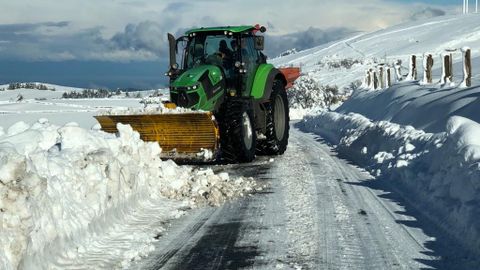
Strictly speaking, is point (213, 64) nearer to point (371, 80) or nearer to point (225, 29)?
point (225, 29)

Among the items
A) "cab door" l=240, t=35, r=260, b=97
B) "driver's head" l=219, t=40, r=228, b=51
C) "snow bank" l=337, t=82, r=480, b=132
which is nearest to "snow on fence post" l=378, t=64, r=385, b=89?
"snow bank" l=337, t=82, r=480, b=132

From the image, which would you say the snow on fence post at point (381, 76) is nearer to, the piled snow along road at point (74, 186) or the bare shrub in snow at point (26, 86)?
the piled snow along road at point (74, 186)

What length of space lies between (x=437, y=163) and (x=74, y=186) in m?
4.67

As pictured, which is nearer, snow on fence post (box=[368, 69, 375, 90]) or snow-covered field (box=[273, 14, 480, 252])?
snow-covered field (box=[273, 14, 480, 252])

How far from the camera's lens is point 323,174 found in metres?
9.77

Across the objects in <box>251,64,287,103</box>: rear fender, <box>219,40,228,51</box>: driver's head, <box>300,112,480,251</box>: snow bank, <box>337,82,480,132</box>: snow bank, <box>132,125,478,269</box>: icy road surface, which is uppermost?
<box>219,40,228,51</box>: driver's head

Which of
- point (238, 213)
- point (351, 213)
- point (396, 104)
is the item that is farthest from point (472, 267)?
point (396, 104)

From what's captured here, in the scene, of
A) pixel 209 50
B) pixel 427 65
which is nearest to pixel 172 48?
pixel 209 50

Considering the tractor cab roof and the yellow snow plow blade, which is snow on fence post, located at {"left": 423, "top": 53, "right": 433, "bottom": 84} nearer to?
the tractor cab roof

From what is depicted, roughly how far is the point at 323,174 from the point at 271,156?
2866 mm

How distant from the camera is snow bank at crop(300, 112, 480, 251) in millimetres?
5984

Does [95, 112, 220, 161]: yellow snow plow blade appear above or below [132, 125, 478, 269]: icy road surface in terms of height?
above

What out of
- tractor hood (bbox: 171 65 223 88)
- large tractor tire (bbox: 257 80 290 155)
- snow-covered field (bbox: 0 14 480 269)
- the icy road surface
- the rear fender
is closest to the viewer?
snow-covered field (bbox: 0 14 480 269)

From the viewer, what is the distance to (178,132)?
10391 mm
